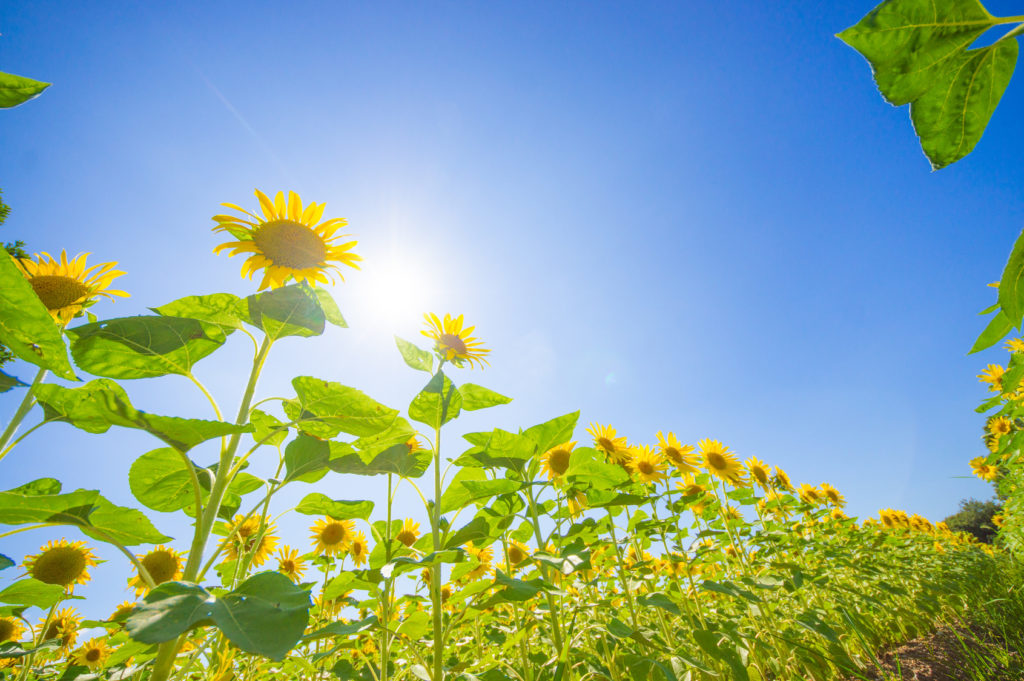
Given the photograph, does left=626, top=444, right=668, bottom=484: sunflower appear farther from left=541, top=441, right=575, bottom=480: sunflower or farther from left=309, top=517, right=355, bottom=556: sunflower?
left=309, top=517, right=355, bottom=556: sunflower

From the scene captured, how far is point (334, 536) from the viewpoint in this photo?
3.94 metres

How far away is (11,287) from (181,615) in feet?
2.08

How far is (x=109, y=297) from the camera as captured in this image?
5.41ft

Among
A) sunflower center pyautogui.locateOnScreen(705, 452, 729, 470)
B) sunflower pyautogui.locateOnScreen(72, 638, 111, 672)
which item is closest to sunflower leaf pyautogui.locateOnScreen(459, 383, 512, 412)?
sunflower center pyautogui.locateOnScreen(705, 452, 729, 470)

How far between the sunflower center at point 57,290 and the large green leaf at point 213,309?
2.12 feet

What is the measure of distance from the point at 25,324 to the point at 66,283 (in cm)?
108

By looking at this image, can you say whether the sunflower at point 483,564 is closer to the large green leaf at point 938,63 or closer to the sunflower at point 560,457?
the sunflower at point 560,457

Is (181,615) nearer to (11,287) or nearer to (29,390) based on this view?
(11,287)

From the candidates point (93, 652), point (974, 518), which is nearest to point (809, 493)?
point (93, 652)

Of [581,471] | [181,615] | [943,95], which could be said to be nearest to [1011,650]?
[581,471]

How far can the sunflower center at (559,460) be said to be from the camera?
3.04 meters

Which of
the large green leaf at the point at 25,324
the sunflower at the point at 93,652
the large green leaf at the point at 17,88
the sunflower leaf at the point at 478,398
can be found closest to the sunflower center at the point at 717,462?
the sunflower leaf at the point at 478,398

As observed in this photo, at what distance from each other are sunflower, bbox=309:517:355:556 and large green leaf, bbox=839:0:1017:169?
4332 mm

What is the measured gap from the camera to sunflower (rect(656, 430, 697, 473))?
403 centimetres
